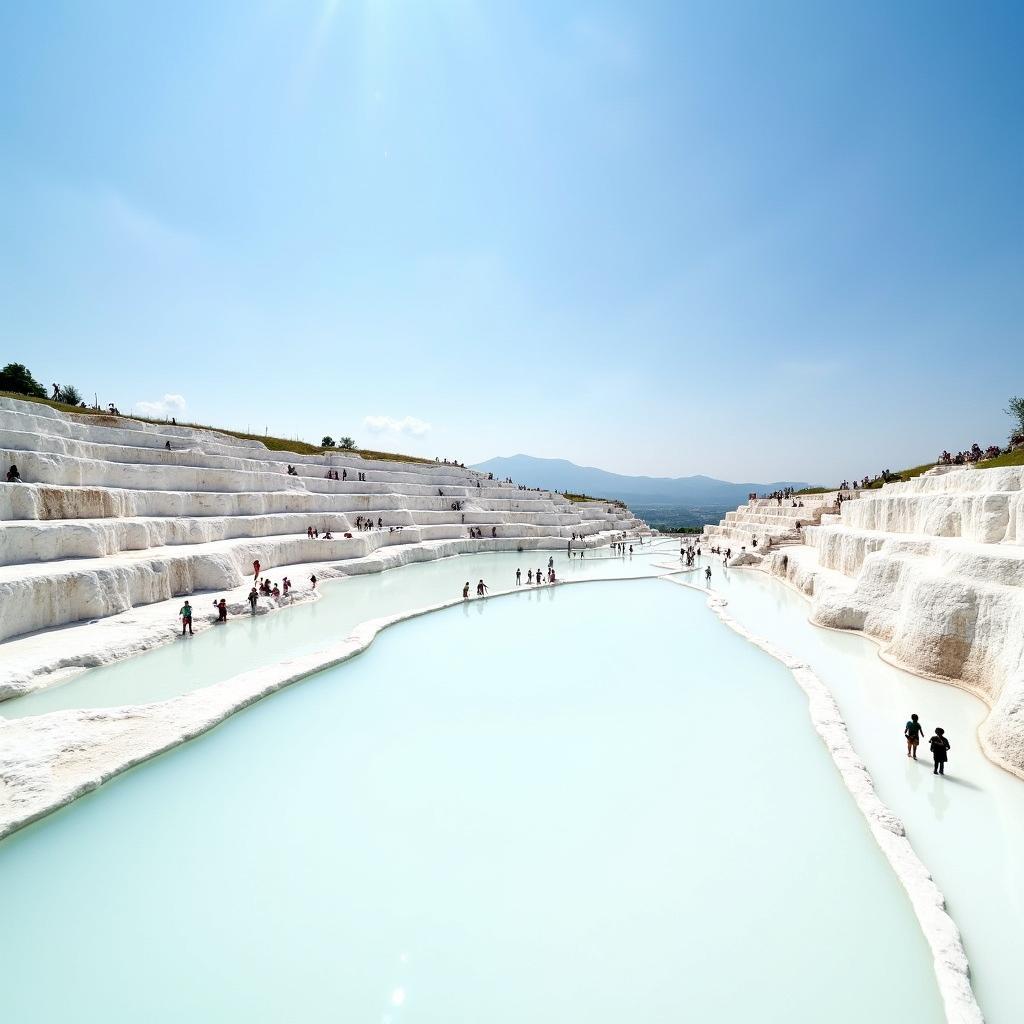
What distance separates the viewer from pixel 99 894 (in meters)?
4.99

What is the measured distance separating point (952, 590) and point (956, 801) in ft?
16.6

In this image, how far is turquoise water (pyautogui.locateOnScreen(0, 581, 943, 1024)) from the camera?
399 cm

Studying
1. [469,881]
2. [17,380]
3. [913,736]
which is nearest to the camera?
[469,881]

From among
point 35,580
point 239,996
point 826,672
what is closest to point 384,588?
point 35,580

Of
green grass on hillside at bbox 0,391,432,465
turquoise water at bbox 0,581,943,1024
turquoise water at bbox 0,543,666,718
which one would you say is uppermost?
green grass on hillside at bbox 0,391,432,465

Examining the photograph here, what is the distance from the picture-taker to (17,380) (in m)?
30.3

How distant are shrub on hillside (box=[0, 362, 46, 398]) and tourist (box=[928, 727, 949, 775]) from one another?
42.1m

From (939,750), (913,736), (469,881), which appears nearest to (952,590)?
(913,736)

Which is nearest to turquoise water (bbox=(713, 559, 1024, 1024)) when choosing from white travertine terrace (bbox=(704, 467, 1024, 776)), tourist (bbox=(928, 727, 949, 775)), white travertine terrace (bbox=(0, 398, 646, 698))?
tourist (bbox=(928, 727, 949, 775))

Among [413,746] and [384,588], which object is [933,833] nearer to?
[413,746]

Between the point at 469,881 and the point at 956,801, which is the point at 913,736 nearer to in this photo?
the point at 956,801

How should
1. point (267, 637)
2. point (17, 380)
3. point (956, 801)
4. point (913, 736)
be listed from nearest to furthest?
1. point (956, 801)
2. point (913, 736)
3. point (267, 637)
4. point (17, 380)

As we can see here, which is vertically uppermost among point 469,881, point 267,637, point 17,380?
point 17,380

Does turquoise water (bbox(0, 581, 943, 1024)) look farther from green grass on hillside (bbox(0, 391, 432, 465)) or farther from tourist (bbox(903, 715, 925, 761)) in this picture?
green grass on hillside (bbox(0, 391, 432, 465))
